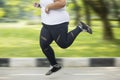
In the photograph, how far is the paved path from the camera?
539cm

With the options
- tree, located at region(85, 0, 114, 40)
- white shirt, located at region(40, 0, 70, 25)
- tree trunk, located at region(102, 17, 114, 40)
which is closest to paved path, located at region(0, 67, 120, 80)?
white shirt, located at region(40, 0, 70, 25)

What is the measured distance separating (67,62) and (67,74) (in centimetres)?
91

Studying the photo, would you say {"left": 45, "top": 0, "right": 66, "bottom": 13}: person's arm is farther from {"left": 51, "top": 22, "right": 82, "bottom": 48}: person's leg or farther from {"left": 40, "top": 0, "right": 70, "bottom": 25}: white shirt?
{"left": 51, "top": 22, "right": 82, "bottom": 48}: person's leg

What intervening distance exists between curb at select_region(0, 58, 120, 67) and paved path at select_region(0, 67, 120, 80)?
0.23 m

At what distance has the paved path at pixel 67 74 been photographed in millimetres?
5395

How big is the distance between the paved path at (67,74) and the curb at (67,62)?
0.23 m

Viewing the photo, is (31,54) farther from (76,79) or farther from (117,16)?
(117,16)

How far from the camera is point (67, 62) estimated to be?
6.60 metres

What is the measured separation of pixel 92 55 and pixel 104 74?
1.60 m

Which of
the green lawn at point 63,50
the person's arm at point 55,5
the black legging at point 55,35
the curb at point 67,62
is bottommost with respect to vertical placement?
the green lawn at point 63,50

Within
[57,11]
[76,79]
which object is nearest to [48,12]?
[57,11]

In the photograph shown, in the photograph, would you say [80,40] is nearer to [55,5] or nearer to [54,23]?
[54,23]

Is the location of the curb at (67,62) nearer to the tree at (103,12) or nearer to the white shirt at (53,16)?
the white shirt at (53,16)

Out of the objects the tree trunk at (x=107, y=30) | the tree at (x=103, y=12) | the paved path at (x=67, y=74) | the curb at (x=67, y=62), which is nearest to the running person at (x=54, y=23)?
the paved path at (x=67, y=74)
